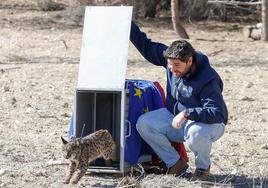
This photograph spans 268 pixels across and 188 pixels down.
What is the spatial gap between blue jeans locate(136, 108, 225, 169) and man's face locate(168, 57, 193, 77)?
379mm

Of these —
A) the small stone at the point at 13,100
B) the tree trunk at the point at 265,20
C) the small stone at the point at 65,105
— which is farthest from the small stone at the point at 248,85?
the tree trunk at the point at 265,20

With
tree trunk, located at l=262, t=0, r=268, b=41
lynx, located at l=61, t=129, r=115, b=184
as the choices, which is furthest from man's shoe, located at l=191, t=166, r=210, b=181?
tree trunk, located at l=262, t=0, r=268, b=41

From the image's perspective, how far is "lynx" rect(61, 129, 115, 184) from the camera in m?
5.96

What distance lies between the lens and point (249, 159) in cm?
712

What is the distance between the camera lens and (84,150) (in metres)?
6.03

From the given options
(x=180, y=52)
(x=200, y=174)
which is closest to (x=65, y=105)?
(x=200, y=174)

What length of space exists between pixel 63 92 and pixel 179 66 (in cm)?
458

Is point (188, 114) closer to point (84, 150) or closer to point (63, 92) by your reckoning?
point (84, 150)

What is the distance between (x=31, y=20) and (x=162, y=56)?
39.5 feet

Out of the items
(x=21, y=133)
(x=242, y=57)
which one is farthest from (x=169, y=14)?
(x=21, y=133)

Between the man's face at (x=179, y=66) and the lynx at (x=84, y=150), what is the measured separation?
710 millimetres

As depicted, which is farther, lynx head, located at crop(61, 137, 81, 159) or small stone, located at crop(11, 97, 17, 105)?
small stone, located at crop(11, 97, 17, 105)

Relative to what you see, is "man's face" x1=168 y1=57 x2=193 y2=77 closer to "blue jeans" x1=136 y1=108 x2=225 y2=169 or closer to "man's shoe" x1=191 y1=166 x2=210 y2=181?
"blue jeans" x1=136 y1=108 x2=225 y2=169

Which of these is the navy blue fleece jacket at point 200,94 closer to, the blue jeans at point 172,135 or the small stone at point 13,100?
the blue jeans at point 172,135
